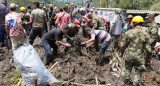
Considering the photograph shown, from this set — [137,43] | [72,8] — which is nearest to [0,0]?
[137,43]

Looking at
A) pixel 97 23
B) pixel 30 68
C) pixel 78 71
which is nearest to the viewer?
pixel 30 68

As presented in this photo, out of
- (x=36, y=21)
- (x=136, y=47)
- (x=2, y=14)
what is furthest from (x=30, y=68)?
(x=2, y=14)

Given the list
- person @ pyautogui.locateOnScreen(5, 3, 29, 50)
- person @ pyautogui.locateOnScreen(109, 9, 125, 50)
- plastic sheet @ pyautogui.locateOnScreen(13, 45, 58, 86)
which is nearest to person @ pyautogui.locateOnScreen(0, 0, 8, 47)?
person @ pyautogui.locateOnScreen(5, 3, 29, 50)

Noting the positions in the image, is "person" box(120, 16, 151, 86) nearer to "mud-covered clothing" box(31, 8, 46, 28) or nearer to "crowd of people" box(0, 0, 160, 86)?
"crowd of people" box(0, 0, 160, 86)

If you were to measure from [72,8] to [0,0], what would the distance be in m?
8.80

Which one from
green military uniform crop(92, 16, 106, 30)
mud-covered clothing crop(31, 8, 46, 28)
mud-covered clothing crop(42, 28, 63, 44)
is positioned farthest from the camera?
green military uniform crop(92, 16, 106, 30)

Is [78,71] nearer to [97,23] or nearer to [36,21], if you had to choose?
[97,23]

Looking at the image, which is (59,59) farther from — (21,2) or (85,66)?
(21,2)

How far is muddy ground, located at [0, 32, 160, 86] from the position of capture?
4.53 metres

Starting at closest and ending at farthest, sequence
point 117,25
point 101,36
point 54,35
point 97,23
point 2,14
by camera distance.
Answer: point 54,35 < point 101,36 < point 2,14 < point 97,23 < point 117,25

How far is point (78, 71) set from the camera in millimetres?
4922

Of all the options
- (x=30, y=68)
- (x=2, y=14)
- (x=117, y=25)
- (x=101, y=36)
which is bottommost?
(x=30, y=68)

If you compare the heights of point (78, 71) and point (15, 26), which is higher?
point (15, 26)

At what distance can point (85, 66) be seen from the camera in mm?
5195
